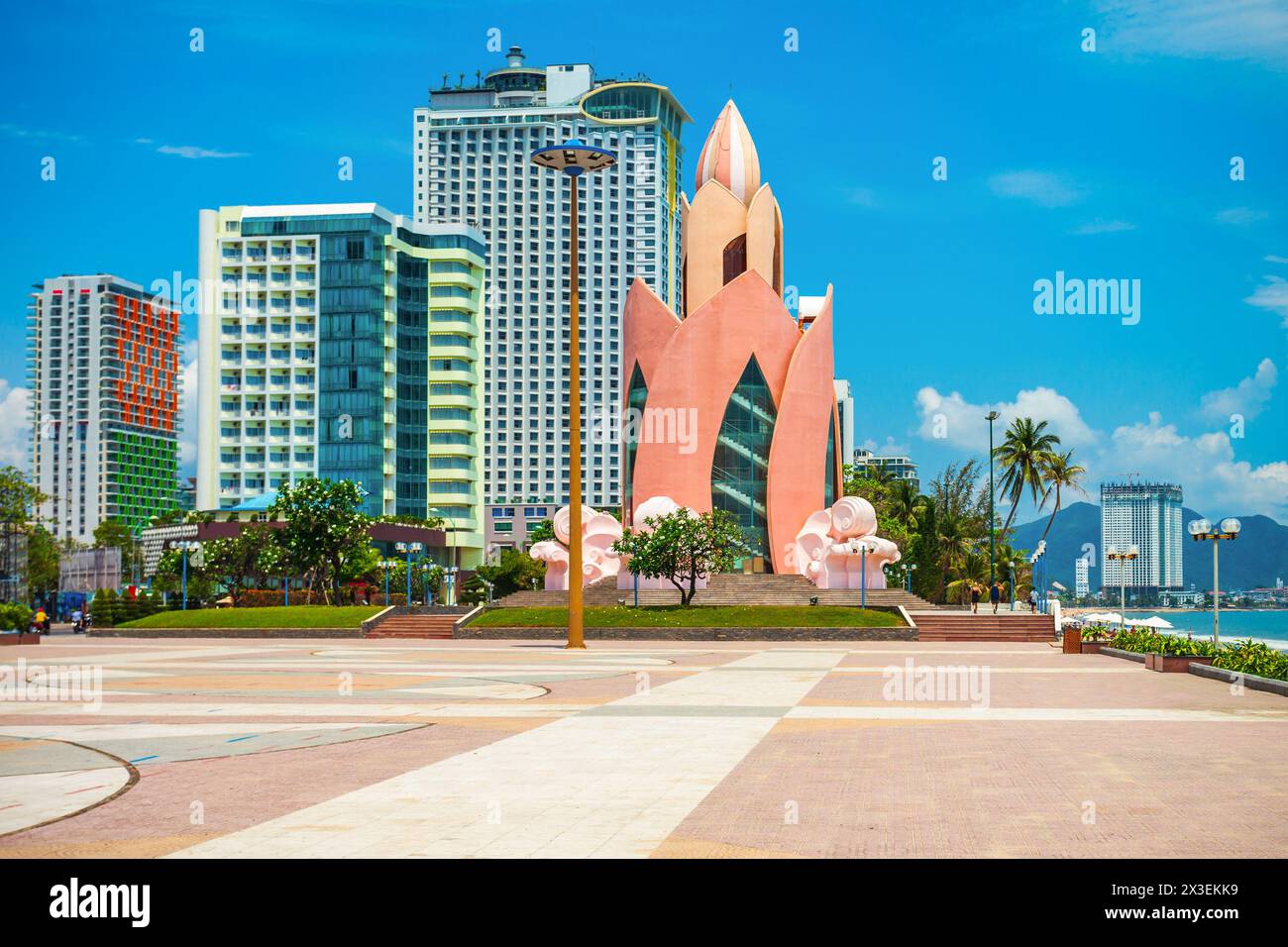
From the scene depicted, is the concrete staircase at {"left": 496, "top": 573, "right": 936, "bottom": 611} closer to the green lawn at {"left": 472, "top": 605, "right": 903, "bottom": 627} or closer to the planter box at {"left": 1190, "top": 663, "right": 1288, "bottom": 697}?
the green lawn at {"left": 472, "top": 605, "right": 903, "bottom": 627}

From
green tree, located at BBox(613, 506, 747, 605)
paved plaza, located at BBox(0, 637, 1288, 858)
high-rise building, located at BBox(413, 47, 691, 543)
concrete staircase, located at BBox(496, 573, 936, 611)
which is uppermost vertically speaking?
high-rise building, located at BBox(413, 47, 691, 543)

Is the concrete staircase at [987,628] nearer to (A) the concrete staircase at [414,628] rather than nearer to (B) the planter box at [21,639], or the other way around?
(A) the concrete staircase at [414,628]

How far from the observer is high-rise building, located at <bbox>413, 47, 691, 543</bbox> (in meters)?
154

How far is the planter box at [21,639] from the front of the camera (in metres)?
45.1

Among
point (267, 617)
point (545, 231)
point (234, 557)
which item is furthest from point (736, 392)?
point (545, 231)

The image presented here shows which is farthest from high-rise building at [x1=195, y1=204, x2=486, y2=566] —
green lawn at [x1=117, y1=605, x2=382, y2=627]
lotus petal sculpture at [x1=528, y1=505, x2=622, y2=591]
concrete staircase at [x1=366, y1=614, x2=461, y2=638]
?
concrete staircase at [x1=366, y1=614, x2=461, y2=638]

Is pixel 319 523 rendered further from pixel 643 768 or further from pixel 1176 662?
pixel 643 768

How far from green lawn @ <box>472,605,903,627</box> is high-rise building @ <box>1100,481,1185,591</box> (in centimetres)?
9250

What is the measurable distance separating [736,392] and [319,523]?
20.9 metres

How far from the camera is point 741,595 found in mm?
53656

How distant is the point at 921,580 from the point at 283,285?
228 feet

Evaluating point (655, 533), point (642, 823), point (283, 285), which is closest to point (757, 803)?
point (642, 823)

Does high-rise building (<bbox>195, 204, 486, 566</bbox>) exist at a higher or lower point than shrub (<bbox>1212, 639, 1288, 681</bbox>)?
higher

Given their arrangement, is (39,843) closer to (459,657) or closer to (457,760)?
(457,760)
